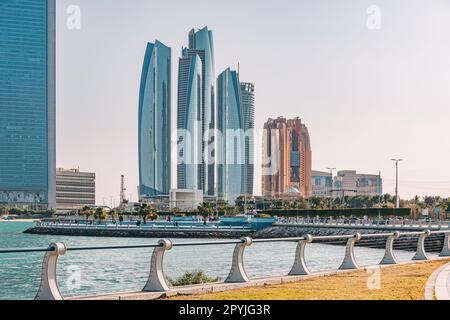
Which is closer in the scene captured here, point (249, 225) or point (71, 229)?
point (249, 225)

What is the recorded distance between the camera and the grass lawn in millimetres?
14922

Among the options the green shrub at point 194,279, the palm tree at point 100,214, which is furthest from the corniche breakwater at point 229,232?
the green shrub at point 194,279

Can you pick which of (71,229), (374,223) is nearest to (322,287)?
(374,223)

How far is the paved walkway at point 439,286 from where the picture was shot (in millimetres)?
14352

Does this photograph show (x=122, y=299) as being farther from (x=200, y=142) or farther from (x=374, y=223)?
(x=200, y=142)

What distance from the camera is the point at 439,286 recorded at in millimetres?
16297

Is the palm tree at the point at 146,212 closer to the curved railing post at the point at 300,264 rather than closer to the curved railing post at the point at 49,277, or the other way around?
the curved railing post at the point at 300,264

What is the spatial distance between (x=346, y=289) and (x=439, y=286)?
6.57 feet

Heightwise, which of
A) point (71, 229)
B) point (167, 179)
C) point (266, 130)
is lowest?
point (71, 229)

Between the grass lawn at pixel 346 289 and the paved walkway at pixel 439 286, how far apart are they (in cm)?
17

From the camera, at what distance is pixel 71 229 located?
16150 centimetres

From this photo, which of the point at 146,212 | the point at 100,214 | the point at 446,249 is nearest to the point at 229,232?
→ the point at 146,212
